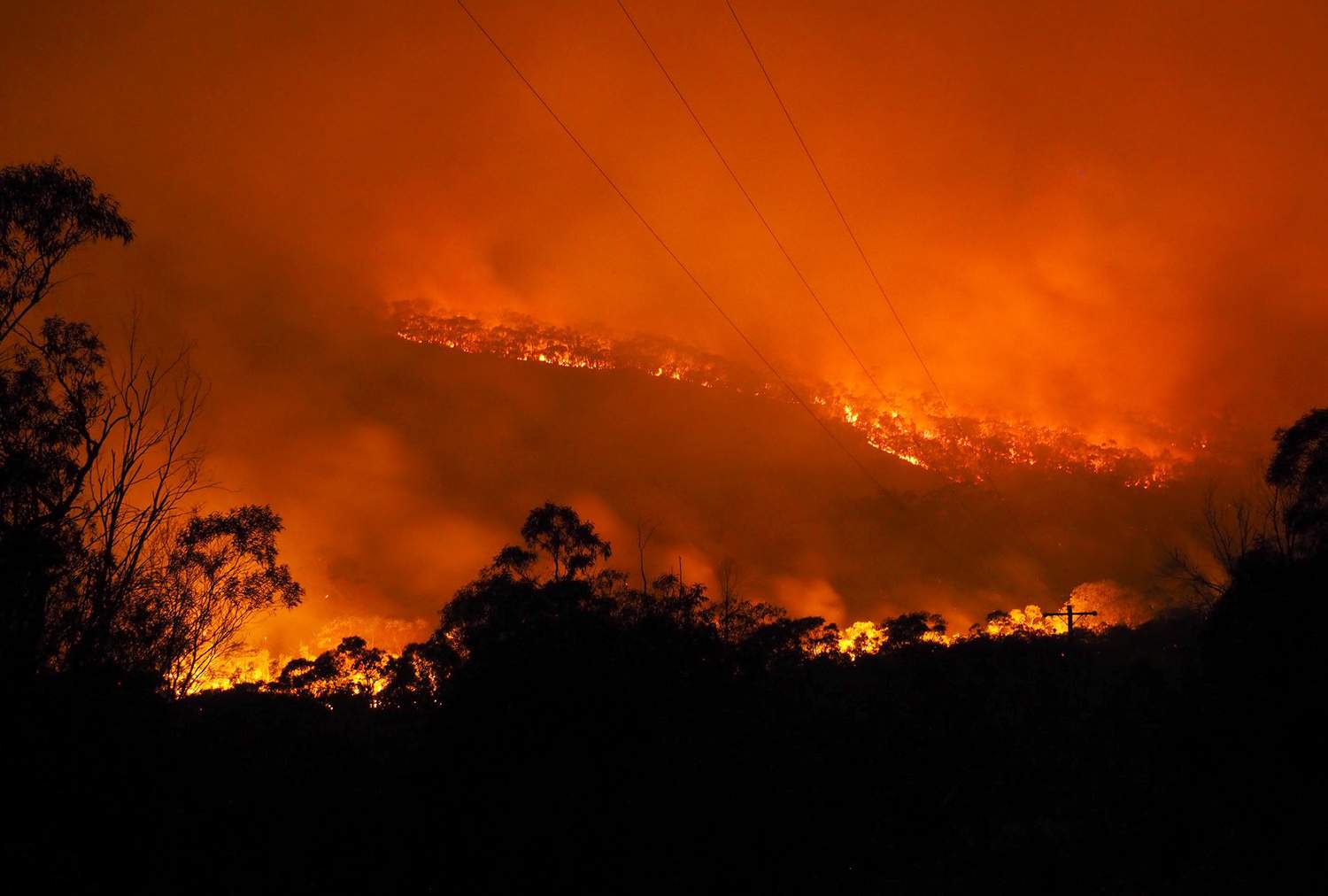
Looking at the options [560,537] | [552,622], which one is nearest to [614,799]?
[552,622]

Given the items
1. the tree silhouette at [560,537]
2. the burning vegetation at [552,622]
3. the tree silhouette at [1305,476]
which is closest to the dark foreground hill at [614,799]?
the burning vegetation at [552,622]

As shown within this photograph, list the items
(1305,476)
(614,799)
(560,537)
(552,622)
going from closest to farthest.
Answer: (614,799) → (552,622) → (1305,476) → (560,537)

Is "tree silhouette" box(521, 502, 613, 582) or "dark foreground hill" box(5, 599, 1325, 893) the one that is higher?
"tree silhouette" box(521, 502, 613, 582)

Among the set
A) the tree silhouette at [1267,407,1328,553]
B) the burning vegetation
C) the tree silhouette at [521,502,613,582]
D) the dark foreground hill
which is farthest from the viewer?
the tree silhouette at [521,502,613,582]

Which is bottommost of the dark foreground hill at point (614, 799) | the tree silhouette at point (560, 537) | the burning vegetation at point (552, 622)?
the dark foreground hill at point (614, 799)

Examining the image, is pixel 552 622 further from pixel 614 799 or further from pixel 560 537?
pixel 560 537

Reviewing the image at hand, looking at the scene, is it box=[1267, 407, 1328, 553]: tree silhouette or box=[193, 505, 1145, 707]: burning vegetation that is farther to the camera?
box=[1267, 407, 1328, 553]: tree silhouette

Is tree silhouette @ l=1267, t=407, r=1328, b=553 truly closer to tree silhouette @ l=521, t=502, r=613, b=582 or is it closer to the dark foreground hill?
the dark foreground hill

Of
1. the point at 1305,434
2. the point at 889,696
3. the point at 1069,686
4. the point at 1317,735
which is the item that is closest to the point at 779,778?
the point at 1317,735

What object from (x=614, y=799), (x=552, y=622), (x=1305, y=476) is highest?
(x=1305, y=476)

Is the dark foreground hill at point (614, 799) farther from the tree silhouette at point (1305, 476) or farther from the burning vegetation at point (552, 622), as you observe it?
the tree silhouette at point (1305, 476)

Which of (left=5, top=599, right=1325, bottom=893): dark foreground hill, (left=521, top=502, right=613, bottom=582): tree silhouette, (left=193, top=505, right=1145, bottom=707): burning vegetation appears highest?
(left=521, top=502, right=613, bottom=582): tree silhouette

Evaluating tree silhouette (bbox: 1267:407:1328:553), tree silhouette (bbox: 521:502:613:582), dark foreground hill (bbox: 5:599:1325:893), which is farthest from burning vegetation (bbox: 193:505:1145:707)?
tree silhouette (bbox: 1267:407:1328:553)

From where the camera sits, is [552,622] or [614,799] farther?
[552,622]
